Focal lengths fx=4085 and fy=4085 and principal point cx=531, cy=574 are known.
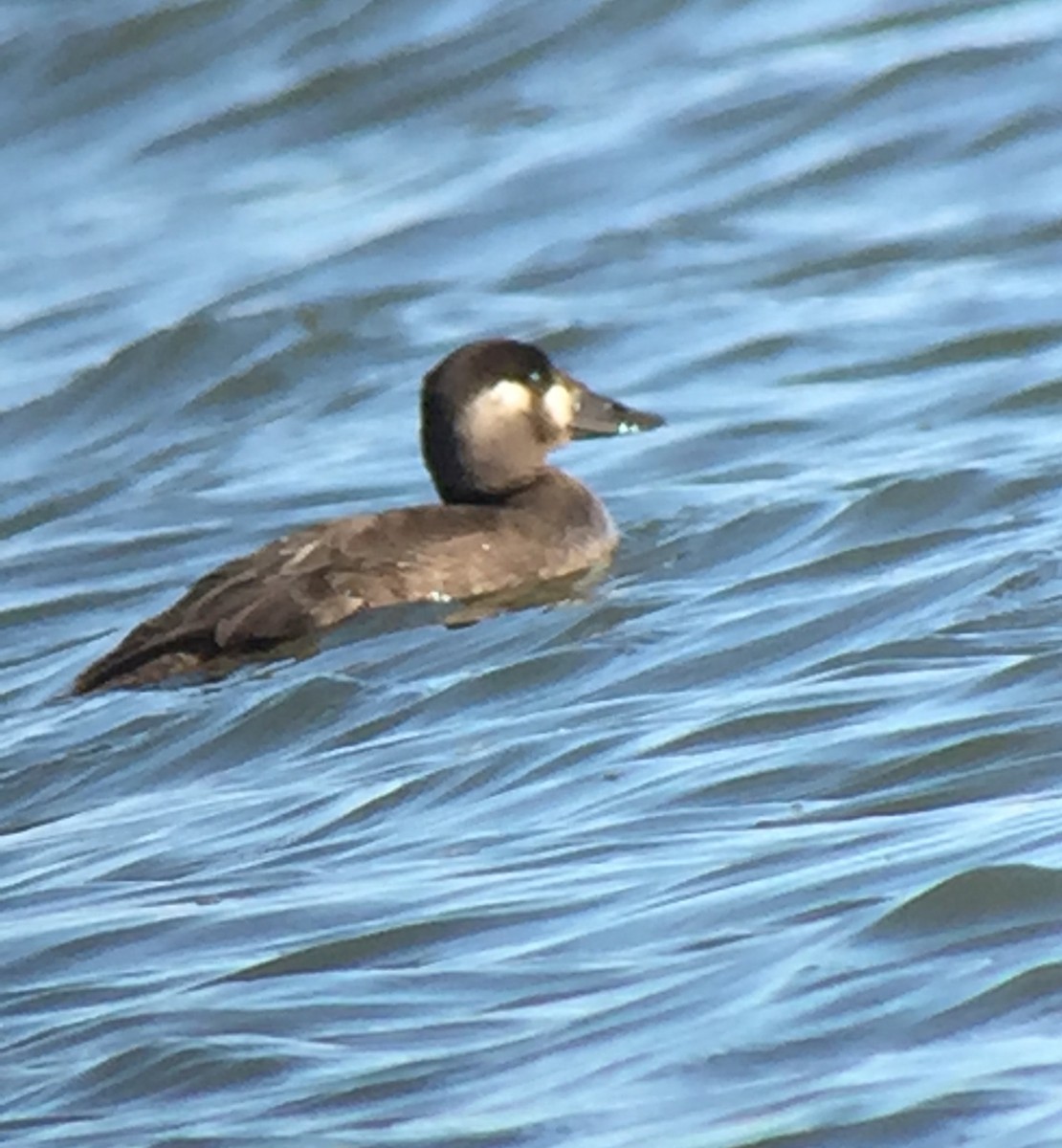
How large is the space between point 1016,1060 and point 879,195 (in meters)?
8.99

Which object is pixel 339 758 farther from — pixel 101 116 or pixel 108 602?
pixel 101 116

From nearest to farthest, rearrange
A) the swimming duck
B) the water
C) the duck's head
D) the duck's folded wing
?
the water → the duck's folded wing → the swimming duck → the duck's head

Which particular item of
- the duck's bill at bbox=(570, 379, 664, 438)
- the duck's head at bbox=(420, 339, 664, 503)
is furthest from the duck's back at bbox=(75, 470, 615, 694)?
the duck's bill at bbox=(570, 379, 664, 438)

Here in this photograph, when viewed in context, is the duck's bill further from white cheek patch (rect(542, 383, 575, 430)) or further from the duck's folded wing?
the duck's folded wing

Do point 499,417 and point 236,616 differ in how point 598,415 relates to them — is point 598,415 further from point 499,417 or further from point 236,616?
point 236,616

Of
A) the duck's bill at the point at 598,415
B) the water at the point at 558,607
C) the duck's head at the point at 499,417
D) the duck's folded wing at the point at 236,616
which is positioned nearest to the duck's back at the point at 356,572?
the duck's folded wing at the point at 236,616

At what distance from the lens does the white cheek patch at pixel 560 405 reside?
1134cm

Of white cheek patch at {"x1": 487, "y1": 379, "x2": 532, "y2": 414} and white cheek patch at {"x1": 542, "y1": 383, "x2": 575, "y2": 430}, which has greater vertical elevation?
white cheek patch at {"x1": 487, "y1": 379, "x2": 532, "y2": 414}

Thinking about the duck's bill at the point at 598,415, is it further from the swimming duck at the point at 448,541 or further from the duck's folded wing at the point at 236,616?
the duck's folded wing at the point at 236,616

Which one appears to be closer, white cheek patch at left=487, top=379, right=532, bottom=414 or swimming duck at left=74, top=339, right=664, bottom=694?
swimming duck at left=74, top=339, right=664, bottom=694

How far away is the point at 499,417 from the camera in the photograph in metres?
11.2

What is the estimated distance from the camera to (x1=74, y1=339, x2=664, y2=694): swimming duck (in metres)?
9.87

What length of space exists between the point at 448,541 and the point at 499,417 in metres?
0.82

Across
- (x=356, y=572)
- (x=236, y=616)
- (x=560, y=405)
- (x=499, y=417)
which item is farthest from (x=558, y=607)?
(x=560, y=405)
